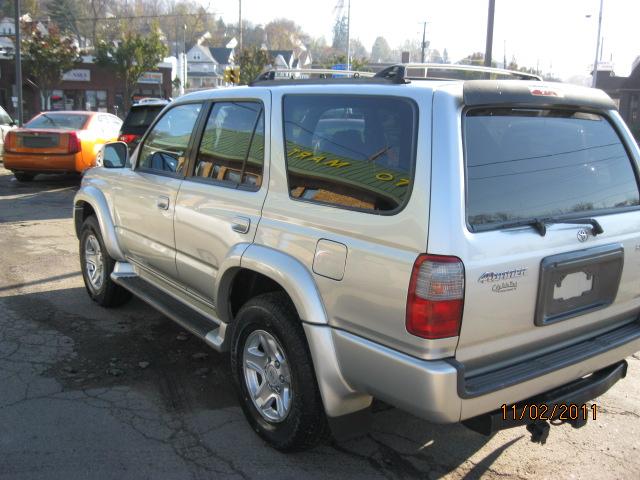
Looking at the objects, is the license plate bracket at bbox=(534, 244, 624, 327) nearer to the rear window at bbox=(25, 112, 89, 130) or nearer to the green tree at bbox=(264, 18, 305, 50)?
the rear window at bbox=(25, 112, 89, 130)

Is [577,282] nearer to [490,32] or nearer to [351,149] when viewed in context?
[351,149]

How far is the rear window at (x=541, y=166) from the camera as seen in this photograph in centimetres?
259

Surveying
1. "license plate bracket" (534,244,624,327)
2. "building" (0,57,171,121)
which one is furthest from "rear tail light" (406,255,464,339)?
"building" (0,57,171,121)

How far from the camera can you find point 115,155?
5.05 meters

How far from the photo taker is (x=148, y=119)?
465 inches

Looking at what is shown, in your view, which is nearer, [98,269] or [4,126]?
[98,269]

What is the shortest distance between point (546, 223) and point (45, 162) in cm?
1184

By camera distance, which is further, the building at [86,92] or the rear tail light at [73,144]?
the building at [86,92]

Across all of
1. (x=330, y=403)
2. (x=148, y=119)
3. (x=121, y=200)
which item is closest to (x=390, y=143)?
(x=330, y=403)

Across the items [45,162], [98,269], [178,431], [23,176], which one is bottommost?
[178,431]

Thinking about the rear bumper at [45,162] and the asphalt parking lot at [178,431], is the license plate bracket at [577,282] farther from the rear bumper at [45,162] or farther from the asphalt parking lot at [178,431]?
the rear bumper at [45,162]

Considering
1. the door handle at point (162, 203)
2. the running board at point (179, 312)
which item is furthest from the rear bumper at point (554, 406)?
the door handle at point (162, 203)
